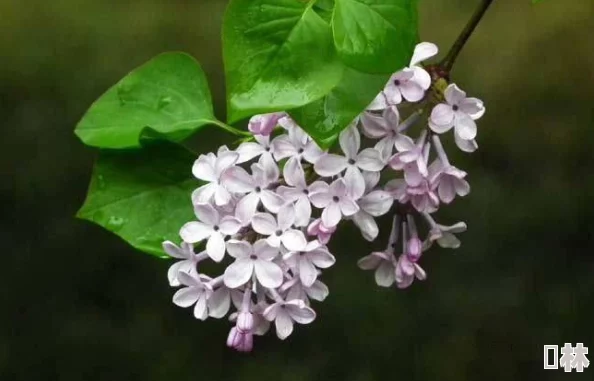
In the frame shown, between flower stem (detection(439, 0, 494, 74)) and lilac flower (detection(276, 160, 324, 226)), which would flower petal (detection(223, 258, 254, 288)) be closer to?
lilac flower (detection(276, 160, 324, 226))

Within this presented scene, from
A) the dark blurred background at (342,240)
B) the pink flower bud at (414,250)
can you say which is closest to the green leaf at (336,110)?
the pink flower bud at (414,250)

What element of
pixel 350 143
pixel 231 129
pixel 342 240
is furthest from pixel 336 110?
pixel 342 240

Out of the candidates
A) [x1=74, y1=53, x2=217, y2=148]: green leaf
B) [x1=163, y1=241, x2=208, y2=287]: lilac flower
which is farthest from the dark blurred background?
[x1=163, y1=241, x2=208, y2=287]: lilac flower

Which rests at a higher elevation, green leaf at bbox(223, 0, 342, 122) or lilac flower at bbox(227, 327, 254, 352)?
green leaf at bbox(223, 0, 342, 122)

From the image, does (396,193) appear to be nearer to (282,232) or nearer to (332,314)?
(282,232)

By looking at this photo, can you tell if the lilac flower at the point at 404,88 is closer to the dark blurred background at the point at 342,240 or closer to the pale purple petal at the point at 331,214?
the pale purple petal at the point at 331,214

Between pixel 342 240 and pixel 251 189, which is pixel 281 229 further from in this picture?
pixel 342 240

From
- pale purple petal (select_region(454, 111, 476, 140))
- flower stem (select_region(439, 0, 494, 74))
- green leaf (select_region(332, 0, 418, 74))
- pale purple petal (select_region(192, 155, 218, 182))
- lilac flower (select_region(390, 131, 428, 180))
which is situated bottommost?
pale purple petal (select_region(192, 155, 218, 182))
